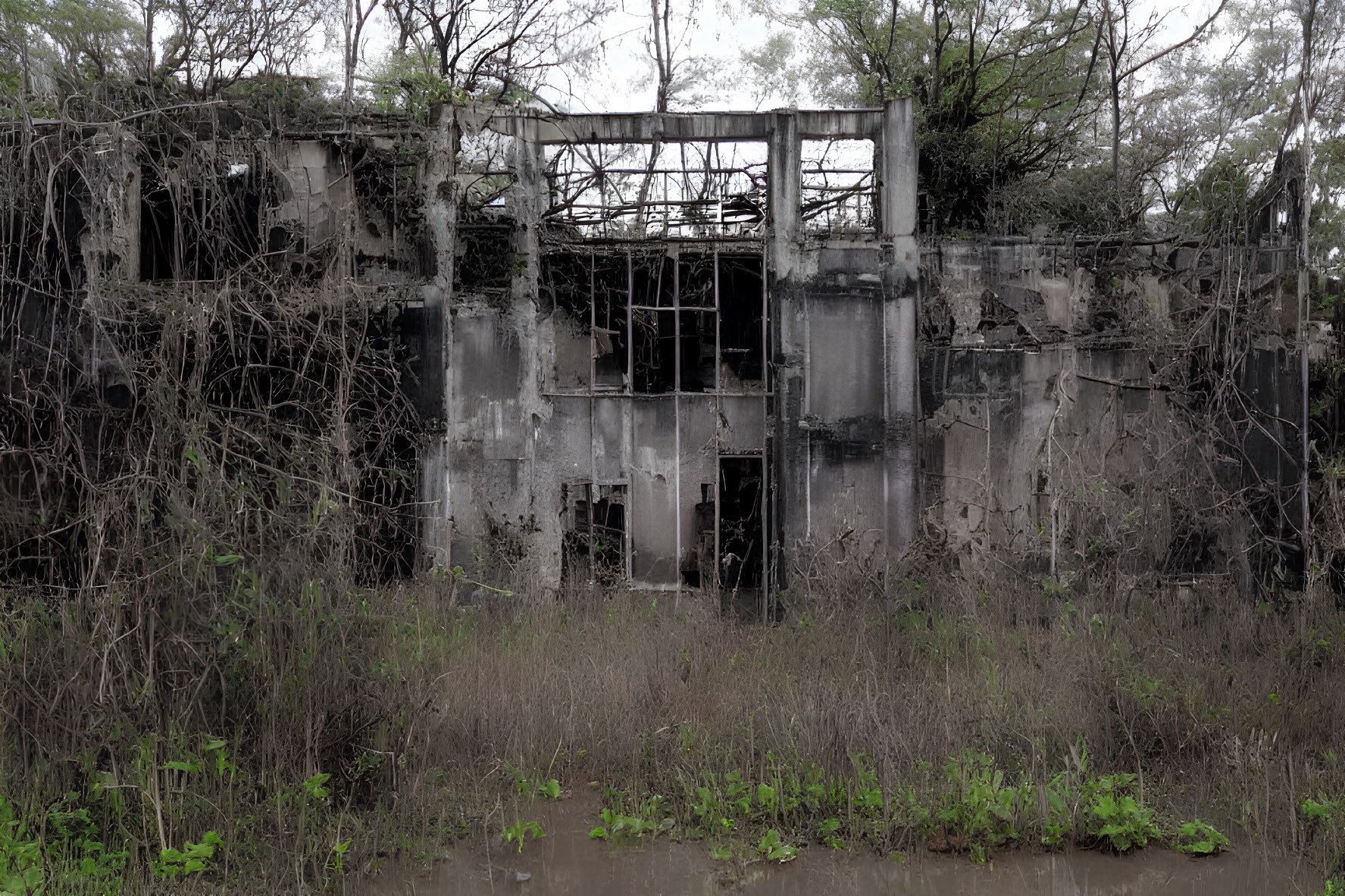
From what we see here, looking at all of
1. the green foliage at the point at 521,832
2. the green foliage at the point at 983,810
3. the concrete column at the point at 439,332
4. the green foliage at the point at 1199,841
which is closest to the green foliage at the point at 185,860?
the green foliage at the point at 521,832

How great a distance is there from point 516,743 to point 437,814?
0.84 m

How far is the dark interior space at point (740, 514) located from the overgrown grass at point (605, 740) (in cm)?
287

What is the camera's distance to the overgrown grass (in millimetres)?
5207

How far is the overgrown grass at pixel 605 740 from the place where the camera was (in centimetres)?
521

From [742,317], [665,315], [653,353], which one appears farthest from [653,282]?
[742,317]

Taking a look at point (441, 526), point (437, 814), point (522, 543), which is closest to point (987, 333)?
point (522, 543)

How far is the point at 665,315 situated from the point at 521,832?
7.24 m

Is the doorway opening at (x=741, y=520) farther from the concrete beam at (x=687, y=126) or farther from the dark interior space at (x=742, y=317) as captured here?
the concrete beam at (x=687, y=126)

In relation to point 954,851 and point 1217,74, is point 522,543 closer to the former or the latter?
point 954,851

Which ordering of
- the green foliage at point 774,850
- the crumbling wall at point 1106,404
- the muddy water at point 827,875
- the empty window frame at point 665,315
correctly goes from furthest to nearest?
the empty window frame at point 665,315 < the crumbling wall at point 1106,404 < the green foliage at point 774,850 < the muddy water at point 827,875

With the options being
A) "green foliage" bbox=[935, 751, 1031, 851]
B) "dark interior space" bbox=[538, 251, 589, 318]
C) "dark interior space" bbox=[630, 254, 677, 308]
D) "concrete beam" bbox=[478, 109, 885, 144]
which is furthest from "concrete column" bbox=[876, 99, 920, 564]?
"green foliage" bbox=[935, 751, 1031, 851]

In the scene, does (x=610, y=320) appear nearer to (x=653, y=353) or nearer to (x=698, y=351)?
(x=653, y=353)

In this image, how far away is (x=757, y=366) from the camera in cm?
1174

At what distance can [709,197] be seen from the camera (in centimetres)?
1297
